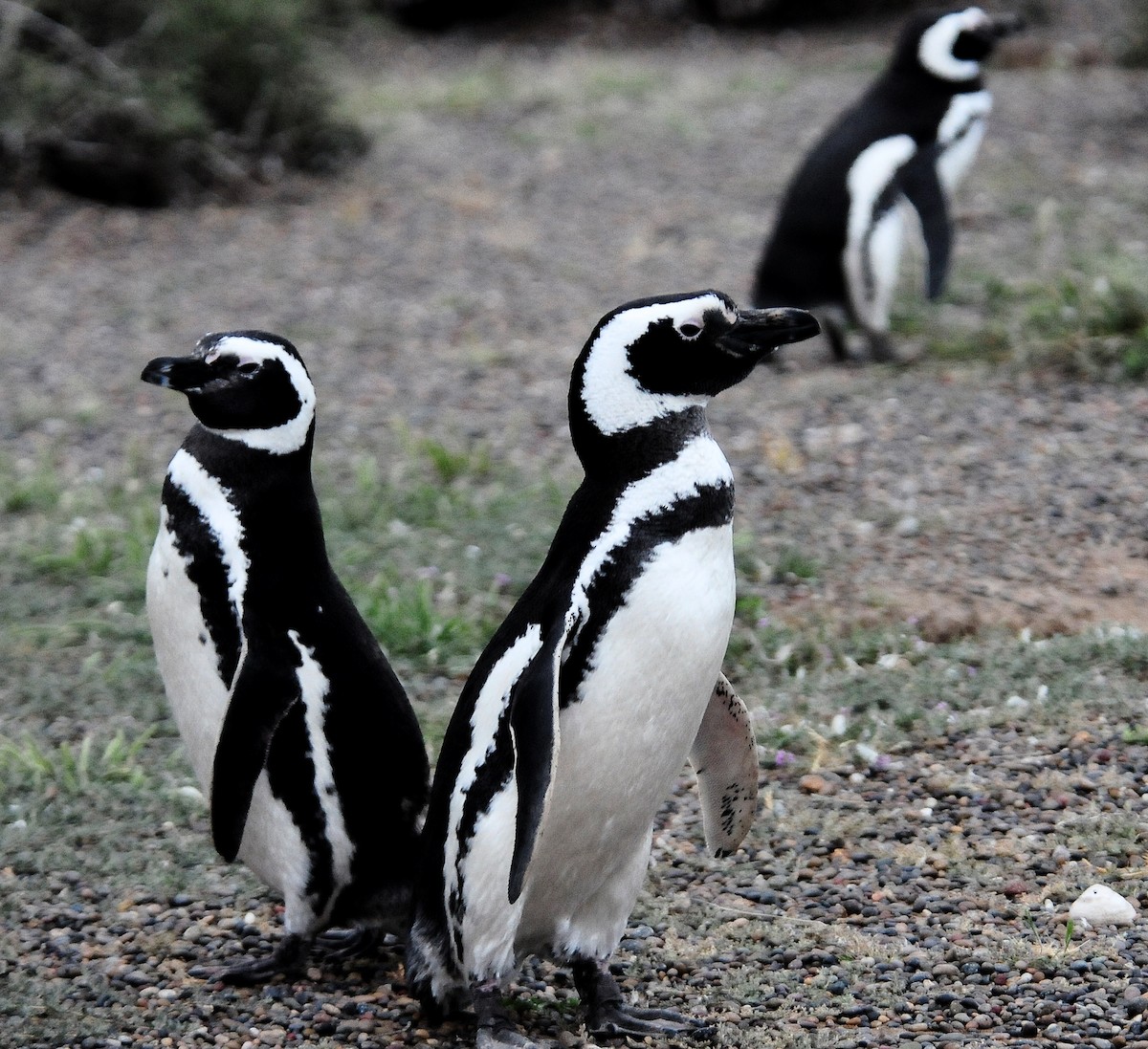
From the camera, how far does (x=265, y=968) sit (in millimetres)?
2949

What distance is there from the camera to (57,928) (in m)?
3.16

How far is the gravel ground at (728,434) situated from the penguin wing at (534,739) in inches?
19.2

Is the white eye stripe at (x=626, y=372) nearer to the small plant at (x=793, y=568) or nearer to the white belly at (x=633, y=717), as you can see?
the white belly at (x=633, y=717)

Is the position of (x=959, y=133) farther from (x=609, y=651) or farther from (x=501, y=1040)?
(x=501, y=1040)

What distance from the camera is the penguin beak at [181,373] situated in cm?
285

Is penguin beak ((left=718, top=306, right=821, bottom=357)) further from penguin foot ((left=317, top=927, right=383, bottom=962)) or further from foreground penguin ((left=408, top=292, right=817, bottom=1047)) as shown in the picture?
penguin foot ((left=317, top=927, right=383, bottom=962))

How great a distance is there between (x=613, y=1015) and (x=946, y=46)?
5412 mm

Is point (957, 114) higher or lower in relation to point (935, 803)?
higher

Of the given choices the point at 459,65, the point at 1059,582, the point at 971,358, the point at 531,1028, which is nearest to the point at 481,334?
the point at 971,358

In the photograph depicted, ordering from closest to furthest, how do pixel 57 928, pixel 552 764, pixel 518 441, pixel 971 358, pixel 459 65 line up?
pixel 552 764 → pixel 57 928 → pixel 518 441 → pixel 971 358 → pixel 459 65

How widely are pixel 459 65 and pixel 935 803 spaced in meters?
10.7

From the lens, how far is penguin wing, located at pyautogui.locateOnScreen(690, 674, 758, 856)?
2.98 meters

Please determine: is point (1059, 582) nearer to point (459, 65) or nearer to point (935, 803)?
point (935, 803)

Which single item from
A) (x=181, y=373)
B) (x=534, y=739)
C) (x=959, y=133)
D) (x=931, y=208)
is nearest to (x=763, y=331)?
(x=534, y=739)
